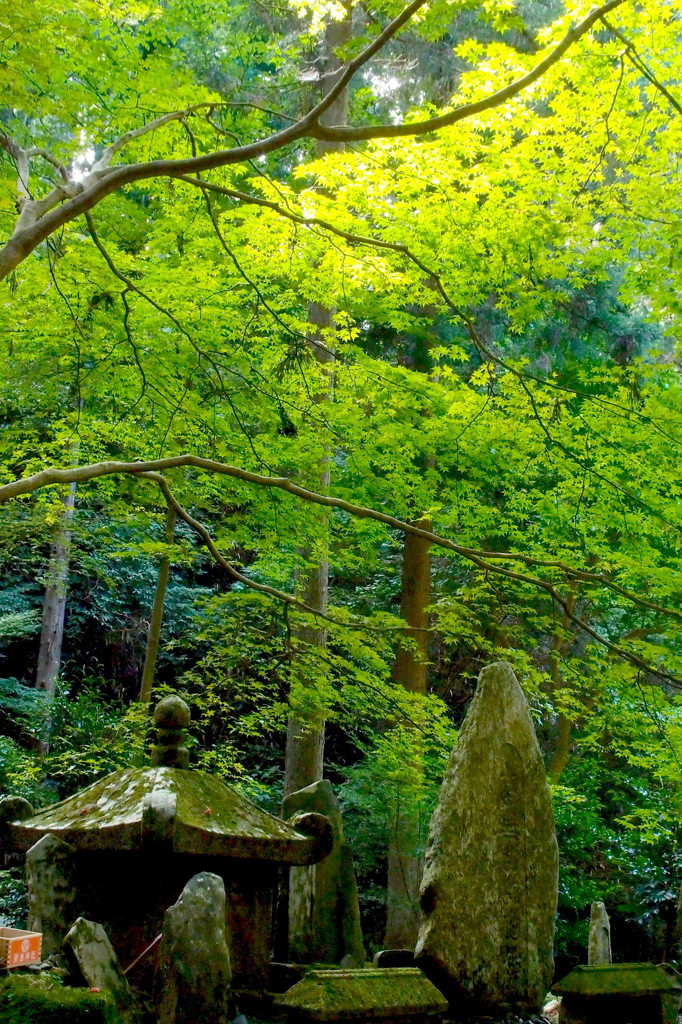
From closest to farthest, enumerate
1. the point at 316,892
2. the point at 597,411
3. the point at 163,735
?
the point at 163,735 → the point at 316,892 → the point at 597,411

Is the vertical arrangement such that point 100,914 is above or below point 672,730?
below

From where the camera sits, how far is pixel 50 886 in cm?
448

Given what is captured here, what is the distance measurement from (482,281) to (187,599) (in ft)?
26.2

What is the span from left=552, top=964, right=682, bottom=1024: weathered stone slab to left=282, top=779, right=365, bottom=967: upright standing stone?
128 cm

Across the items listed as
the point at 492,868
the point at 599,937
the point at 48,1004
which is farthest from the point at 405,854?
the point at 48,1004

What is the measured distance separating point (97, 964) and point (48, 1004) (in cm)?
48

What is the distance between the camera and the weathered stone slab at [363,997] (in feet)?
12.8

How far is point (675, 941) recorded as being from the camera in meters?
11.5

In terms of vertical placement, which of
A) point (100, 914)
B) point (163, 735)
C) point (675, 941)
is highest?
point (163, 735)

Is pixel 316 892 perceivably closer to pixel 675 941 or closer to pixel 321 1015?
pixel 321 1015

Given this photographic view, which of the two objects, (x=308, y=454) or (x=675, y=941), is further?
(x=675, y=941)

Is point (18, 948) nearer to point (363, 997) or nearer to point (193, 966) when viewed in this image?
point (193, 966)

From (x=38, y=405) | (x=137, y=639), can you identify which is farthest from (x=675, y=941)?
(x=38, y=405)

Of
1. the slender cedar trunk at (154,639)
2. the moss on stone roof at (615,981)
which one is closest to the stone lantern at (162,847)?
the moss on stone roof at (615,981)
